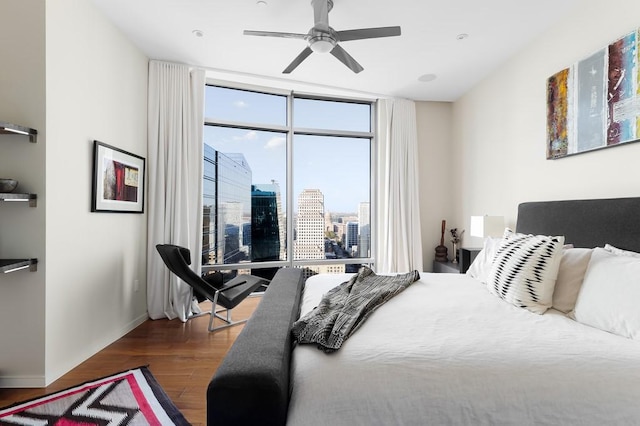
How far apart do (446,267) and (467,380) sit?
2978mm

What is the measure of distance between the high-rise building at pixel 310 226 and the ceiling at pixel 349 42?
4.96ft

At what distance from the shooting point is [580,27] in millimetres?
2314

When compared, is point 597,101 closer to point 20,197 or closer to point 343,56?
point 343,56

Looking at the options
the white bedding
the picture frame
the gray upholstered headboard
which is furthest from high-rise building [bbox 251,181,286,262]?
the white bedding

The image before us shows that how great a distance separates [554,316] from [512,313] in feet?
0.68

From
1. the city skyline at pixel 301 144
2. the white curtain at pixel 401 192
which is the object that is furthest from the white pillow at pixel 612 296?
the city skyline at pixel 301 144

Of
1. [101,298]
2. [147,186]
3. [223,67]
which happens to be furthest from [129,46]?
[101,298]

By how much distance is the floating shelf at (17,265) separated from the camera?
171 centimetres

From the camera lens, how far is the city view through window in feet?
12.7

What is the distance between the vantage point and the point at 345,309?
58.2 inches

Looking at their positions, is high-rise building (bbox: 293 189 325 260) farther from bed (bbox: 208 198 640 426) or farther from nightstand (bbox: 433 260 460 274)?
bed (bbox: 208 198 640 426)

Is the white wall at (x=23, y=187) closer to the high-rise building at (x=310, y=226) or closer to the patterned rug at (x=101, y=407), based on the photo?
the patterned rug at (x=101, y=407)

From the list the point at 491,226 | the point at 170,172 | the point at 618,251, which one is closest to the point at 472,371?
the point at 618,251

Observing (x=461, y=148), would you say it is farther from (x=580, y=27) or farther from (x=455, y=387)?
(x=455, y=387)
